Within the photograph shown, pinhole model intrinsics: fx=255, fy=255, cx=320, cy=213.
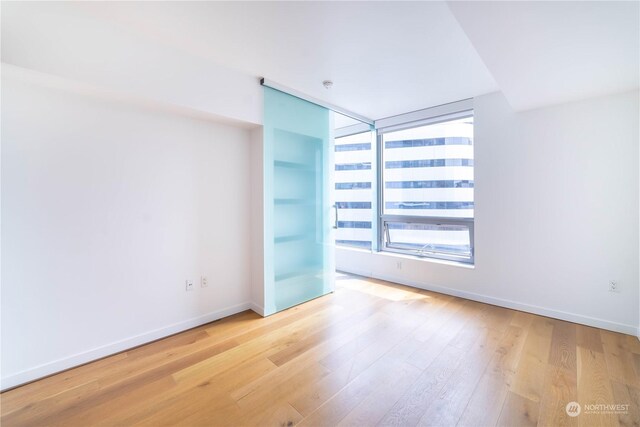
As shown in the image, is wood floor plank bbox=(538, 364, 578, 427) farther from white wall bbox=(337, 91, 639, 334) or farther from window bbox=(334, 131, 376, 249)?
window bbox=(334, 131, 376, 249)

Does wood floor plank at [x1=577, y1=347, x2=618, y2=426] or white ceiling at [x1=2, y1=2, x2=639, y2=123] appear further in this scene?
white ceiling at [x1=2, y1=2, x2=639, y2=123]

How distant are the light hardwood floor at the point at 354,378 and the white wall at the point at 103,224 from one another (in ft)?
0.73

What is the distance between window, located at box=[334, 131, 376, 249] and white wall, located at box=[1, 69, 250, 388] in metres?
2.22

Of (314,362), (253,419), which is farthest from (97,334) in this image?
(314,362)

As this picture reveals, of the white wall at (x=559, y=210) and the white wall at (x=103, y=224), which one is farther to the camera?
the white wall at (x=559, y=210)

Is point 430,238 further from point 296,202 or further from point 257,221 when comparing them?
point 257,221

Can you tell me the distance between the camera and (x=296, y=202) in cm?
306

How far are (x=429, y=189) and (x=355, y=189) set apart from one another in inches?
50.0

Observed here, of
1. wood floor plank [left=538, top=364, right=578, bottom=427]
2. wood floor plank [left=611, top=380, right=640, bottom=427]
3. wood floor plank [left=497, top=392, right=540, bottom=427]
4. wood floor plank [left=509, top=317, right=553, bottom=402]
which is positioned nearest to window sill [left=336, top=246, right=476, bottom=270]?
wood floor plank [left=509, top=317, right=553, bottom=402]

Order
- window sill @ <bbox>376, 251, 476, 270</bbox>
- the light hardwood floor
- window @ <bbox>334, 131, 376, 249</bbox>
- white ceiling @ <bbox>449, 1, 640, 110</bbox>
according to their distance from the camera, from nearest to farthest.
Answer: white ceiling @ <bbox>449, 1, 640, 110</bbox> → the light hardwood floor → window sill @ <bbox>376, 251, 476, 270</bbox> → window @ <bbox>334, 131, 376, 249</bbox>

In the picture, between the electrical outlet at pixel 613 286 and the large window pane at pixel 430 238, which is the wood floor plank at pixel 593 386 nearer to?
the electrical outlet at pixel 613 286

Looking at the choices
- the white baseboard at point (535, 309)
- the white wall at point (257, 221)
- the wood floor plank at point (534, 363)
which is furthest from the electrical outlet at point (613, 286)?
the white wall at point (257, 221)

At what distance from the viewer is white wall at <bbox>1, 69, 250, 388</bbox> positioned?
172cm

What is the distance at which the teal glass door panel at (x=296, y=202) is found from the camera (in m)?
2.77
